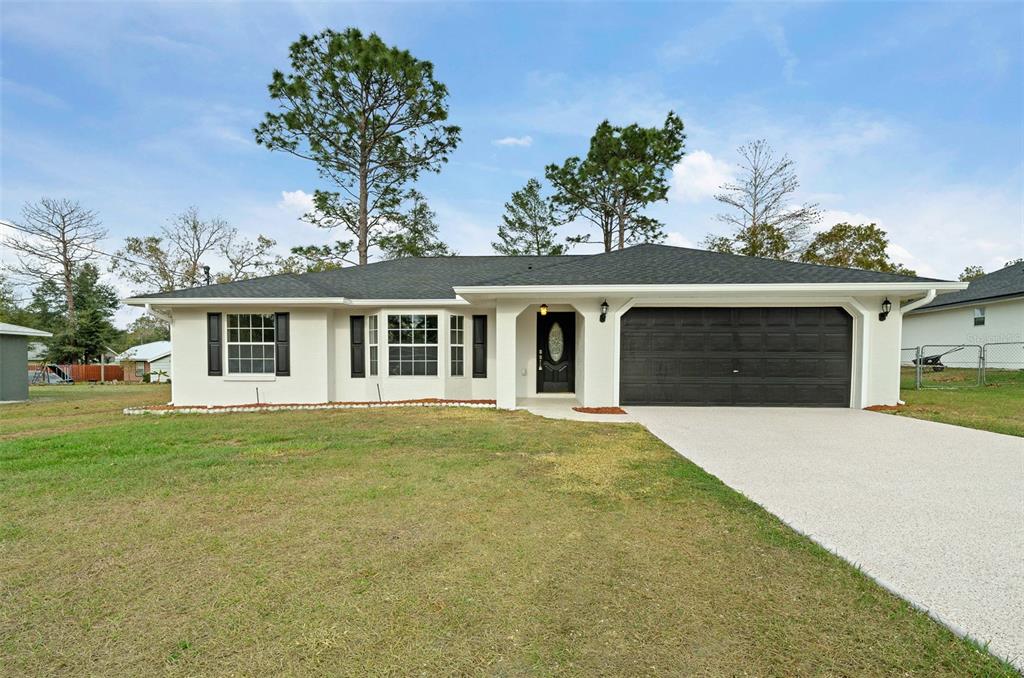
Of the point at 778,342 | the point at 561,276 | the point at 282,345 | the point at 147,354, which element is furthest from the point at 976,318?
the point at 147,354

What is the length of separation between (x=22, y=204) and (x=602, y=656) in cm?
3632

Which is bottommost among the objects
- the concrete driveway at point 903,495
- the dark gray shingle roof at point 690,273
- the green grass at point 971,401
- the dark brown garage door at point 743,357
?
the green grass at point 971,401

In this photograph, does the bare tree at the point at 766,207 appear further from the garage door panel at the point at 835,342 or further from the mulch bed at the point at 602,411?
the mulch bed at the point at 602,411

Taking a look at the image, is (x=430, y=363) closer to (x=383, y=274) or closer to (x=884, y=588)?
(x=383, y=274)

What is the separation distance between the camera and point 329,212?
19.3m

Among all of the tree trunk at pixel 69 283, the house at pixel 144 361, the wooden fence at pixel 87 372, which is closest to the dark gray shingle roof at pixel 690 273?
the house at pixel 144 361

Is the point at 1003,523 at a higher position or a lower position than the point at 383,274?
lower

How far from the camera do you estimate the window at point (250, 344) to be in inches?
386

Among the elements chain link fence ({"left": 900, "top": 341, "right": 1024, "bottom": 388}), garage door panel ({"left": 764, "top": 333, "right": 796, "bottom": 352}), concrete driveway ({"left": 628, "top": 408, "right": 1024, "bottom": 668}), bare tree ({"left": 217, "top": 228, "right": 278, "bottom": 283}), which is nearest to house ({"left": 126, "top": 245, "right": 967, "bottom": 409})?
garage door panel ({"left": 764, "top": 333, "right": 796, "bottom": 352})

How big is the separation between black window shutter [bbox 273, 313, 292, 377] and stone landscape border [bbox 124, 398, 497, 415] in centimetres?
77

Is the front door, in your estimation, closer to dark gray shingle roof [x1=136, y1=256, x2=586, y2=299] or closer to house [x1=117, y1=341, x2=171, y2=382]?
dark gray shingle roof [x1=136, y1=256, x2=586, y2=299]

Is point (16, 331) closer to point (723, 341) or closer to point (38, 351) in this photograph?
point (723, 341)

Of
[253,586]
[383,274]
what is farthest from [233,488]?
[383,274]

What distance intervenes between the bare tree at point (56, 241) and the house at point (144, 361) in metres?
3.62
